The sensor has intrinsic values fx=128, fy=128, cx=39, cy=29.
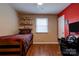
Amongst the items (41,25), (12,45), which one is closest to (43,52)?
(12,45)

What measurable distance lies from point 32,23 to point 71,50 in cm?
452

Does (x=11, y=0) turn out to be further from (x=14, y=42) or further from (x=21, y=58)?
(x=14, y=42)

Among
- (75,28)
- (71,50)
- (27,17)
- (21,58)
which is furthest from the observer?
(27,17)

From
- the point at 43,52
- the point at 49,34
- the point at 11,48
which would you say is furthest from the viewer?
the point at 49,34

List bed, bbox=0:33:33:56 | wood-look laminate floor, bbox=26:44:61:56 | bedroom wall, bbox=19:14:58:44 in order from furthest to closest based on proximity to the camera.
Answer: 1. bedroom wall, bbox=19:14:58:44
2. wood-look laminate floor, bbox=26:44:61:56
3. bed, bbox=0:33:33:56

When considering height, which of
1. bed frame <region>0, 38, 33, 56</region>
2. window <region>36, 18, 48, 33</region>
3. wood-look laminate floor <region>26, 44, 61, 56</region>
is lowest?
wood-look laminate floor <region>26, 44, 61, 56</region>

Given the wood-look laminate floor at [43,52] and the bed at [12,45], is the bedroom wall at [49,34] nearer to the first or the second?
the wood-look laminate floor at [43,52]

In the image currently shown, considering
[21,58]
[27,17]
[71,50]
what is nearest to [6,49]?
[71,50]

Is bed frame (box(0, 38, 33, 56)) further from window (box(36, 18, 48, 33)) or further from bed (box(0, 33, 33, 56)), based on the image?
window (box(36, 18, 48, 33))

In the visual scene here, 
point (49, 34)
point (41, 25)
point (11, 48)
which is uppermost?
point (41, 25)

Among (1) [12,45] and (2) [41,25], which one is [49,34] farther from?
(1) [12,45]

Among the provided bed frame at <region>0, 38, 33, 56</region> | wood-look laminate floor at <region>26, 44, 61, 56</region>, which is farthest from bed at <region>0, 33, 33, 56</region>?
wood-look laminate floor at <region>26, 44, 61, 56</region>

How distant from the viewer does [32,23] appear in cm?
746

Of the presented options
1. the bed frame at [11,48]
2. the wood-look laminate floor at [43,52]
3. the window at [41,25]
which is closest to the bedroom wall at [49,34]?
the window at [41,25]
